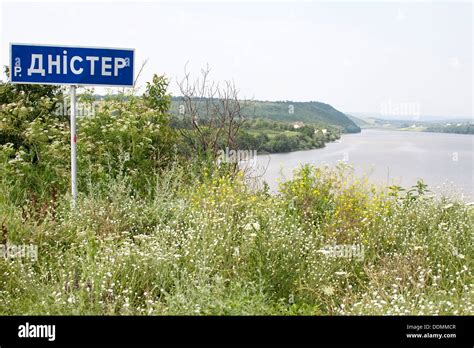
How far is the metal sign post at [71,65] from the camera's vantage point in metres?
6.12

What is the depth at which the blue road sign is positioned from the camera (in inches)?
241

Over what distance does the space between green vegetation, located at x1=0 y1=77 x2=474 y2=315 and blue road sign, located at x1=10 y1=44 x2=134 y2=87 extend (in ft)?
4.41

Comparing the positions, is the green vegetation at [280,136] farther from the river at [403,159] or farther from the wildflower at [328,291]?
the wildflower at [328,291]

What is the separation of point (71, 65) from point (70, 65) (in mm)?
13

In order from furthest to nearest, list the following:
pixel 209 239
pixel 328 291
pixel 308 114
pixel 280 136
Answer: pixel 308 114
pixel 280 136
pixel 209 239
pixel 328 291

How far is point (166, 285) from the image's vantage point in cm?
492

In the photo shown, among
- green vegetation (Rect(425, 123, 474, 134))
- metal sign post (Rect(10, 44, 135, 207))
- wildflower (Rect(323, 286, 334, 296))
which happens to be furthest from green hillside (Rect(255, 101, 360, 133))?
wildflower (Rect(323, 286, 334, 296))

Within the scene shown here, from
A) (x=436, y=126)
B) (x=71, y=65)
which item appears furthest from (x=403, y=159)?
(x=71, y=65)

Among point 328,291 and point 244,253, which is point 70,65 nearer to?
point 244,253

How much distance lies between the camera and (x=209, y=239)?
5.58 metres

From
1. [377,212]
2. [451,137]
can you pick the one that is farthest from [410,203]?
[451,137]

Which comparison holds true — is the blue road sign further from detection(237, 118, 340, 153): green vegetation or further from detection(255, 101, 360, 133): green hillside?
detection(255, 101, 360, 133): green hillside

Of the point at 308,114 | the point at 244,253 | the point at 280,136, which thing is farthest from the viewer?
the point at 308,114

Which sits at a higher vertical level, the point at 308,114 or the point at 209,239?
the point at 308,114
